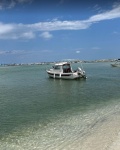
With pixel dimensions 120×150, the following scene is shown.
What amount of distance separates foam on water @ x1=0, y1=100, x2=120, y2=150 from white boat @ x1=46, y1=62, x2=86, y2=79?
129ft

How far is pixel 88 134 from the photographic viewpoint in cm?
1906

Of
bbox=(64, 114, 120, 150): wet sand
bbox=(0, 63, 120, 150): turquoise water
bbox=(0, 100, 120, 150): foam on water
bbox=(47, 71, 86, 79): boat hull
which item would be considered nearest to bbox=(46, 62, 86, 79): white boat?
bbox=(47, 71, 86, 79): boat hull

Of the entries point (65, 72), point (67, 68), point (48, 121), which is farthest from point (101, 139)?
point (67, 68)

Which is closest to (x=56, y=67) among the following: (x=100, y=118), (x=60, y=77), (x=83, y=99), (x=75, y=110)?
(x=60, y=77)

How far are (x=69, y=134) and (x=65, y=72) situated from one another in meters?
48.0

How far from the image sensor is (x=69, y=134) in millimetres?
19391

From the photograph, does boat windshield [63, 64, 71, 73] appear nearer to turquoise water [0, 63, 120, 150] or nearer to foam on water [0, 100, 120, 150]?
turquoise water [0, 63, 120, 150]

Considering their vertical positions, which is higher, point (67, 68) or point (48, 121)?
point (67, 68)

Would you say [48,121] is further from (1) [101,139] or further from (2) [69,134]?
(1) [101,139]

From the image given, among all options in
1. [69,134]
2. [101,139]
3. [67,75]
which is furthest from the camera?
[67,75]

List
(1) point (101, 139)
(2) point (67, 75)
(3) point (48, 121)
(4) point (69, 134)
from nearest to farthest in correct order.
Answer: (1) point (101, 139) < (4) point (69, 134) < (3) point (48, 121) < (2) point (67, 75)

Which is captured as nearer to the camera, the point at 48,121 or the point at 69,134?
the point at 69,134

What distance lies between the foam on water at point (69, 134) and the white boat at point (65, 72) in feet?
129

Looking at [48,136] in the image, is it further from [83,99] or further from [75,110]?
[83,99]
